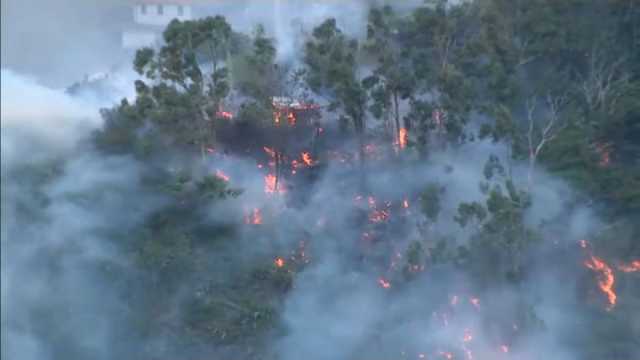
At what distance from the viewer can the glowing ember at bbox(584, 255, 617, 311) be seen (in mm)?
14766

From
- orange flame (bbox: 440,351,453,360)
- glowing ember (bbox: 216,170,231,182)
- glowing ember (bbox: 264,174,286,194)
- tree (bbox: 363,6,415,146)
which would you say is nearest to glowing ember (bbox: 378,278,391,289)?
orange flame (bbox: 440,351,453,360)

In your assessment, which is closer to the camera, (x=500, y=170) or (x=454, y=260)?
(x=454, y=260)

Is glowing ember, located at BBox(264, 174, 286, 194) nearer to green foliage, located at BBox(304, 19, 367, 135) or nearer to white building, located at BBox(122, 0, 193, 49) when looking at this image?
green foliage, located at BBox(304, 19, 367, 135)

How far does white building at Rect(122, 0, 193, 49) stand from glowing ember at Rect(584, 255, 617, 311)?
37.8ft

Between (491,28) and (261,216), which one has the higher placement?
(491,28)

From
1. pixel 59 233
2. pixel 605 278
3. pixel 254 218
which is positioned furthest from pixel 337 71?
pixel 605 278

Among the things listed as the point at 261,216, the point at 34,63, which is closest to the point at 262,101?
the point at 261,216

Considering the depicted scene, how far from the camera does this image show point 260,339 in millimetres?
13867

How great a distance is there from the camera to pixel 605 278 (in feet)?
49.0

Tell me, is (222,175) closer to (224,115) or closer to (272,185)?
(224,115)

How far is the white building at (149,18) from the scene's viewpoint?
78.4 ft

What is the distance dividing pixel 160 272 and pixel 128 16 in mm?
12491

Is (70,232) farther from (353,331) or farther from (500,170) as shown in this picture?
(500,170)

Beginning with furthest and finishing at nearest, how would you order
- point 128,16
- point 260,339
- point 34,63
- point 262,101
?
1. point 128,16
2. point 34,63
3. point 262,101
4. point 260,339
